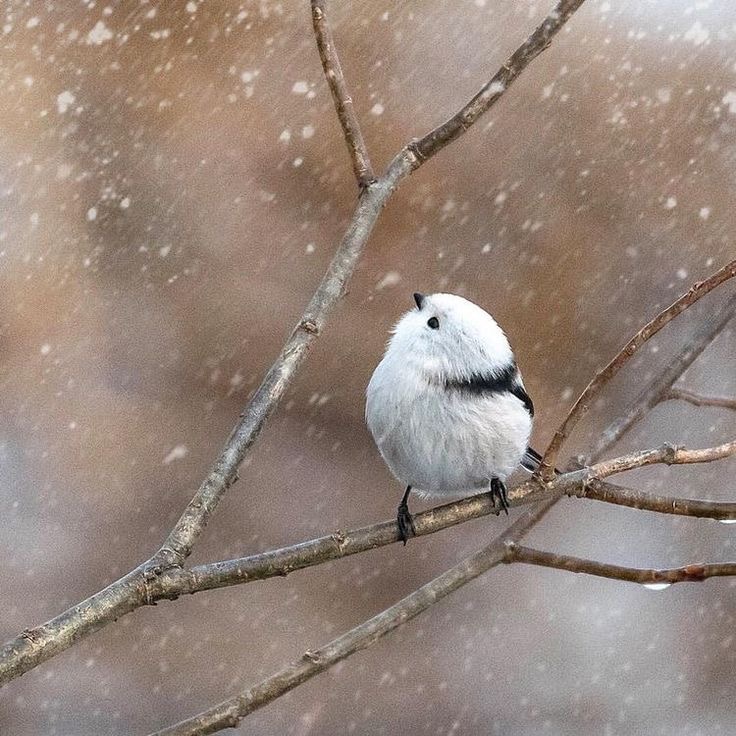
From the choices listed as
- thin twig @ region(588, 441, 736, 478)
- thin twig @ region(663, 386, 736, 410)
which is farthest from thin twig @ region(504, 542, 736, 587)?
thin twig @ region(663, 386, 736, 410)

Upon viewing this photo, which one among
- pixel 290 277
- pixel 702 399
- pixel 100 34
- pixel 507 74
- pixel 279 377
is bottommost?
pixel 702 399

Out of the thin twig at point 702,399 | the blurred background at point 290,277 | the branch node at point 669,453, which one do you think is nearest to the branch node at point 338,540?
the branch node at point 669,453

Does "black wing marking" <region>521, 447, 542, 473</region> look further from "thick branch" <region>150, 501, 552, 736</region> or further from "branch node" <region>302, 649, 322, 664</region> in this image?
"branch node" <region>302, 649, 322, 664</region>

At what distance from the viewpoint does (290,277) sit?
3178 millimetres

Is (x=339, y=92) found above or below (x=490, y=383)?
above

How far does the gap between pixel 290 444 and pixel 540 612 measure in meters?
1.11

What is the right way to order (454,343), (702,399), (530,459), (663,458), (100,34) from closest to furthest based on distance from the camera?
(663,458) → (454,343) → (702,399) → (530,459) → (100,34)

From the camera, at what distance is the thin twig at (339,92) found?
1301 mm

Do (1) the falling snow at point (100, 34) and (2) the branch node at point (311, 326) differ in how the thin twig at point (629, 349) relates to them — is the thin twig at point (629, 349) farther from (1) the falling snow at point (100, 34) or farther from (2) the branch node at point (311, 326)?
(1) the falling snow at point (100, 34)

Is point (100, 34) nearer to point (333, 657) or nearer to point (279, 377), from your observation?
point (279, 377)

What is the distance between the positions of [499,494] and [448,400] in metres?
0.14

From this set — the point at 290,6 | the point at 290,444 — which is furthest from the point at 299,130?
the point at 290,444

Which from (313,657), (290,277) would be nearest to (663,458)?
(313,657)

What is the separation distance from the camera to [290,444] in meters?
3.38
